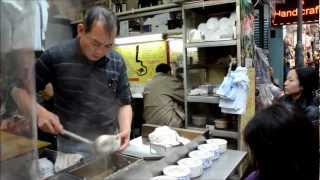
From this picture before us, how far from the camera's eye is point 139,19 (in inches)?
172

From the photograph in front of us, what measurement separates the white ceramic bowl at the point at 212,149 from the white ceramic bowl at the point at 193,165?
0.54 feet

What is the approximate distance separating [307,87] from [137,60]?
9.38 feet

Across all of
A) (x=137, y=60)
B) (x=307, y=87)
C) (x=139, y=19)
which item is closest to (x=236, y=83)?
(x=307, y=87)

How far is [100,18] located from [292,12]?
486cm

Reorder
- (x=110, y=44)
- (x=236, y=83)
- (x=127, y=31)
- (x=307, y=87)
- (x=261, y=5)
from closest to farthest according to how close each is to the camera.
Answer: (x=110, y=44), (x=307, y=87), (x=236, y=83), (x=127, y=31), (x=261, y=5)

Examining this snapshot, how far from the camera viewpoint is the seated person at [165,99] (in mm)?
3811

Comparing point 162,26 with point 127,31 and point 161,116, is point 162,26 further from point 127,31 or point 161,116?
point 161,116

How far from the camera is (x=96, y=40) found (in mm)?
1434

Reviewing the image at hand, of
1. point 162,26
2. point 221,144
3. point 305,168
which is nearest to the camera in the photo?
point 305,168

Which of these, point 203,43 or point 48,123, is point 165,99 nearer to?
point 203,43

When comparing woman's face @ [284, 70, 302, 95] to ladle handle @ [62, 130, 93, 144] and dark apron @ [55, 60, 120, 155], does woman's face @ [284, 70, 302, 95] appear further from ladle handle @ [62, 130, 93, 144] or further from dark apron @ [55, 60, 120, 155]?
ladle handle @ [62, 130, 93, 144]

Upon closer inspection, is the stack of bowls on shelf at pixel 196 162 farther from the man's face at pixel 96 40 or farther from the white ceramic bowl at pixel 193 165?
the man's face at pixel 96 40

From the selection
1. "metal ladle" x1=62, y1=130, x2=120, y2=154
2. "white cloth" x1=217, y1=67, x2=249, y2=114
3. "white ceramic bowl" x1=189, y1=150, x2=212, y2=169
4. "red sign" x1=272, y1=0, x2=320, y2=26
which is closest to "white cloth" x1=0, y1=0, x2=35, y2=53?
"metal ladle" x1=62, y1=130, x2=120, y2=154

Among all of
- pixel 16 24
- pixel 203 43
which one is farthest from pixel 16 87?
pixel 203 43
